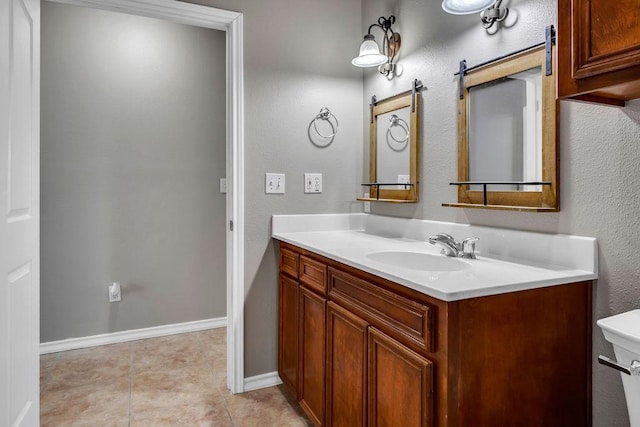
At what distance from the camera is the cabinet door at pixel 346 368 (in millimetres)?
1336

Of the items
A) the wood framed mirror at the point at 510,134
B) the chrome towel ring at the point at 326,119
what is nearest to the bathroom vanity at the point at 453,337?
the wood framed mirror at the point at 510,134

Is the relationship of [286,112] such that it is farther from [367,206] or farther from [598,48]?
[598,48]

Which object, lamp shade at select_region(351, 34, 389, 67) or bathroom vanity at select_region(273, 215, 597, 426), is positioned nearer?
bathroom vanity at select_region(273, 215, 597, 426)

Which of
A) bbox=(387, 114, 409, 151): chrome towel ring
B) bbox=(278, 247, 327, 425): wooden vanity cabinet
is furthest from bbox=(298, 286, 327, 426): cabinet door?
bbox=(387, 114, 409, 151): chrome towel ring

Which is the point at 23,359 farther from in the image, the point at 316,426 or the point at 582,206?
the point at 582,206

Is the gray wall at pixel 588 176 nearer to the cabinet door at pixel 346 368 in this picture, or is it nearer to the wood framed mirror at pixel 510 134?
the wood framed mirror at pixel 510 134

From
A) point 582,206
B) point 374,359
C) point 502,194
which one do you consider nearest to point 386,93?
point 502,194

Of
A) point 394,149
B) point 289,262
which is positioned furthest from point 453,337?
point 394,149

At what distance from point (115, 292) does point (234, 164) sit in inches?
57.1

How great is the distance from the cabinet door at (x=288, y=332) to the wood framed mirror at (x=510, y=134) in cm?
89

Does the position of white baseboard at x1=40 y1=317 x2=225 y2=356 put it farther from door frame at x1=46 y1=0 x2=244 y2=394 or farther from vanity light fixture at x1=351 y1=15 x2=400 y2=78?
vanity light fixture at x1=351 y1=15 x2=400 y2=78

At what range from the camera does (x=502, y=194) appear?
1496mm

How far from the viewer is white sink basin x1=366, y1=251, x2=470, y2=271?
146 cm

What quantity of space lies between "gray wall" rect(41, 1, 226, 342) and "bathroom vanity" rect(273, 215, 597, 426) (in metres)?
1.69
